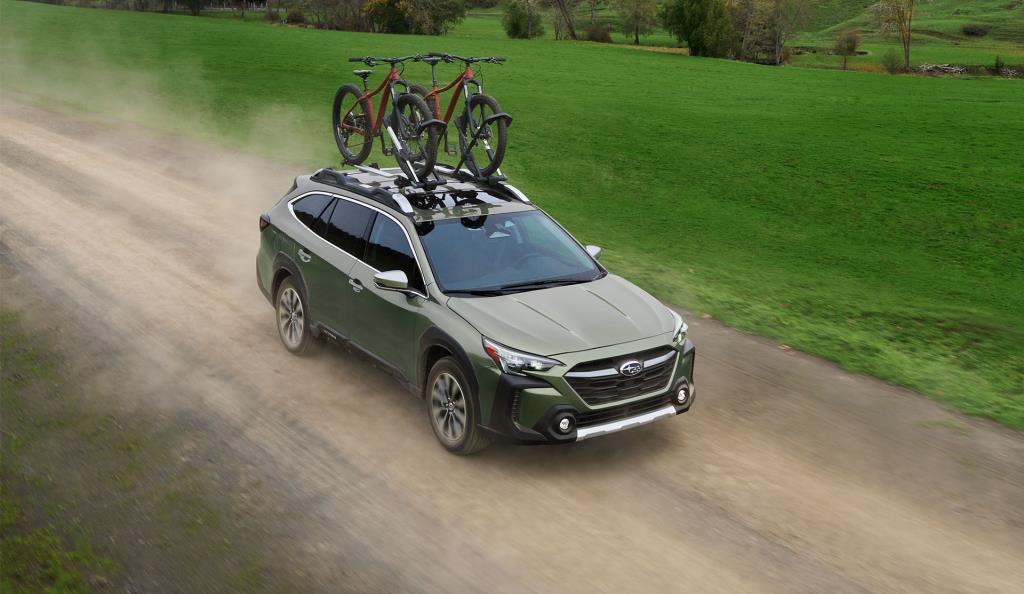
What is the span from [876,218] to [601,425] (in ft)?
42.9

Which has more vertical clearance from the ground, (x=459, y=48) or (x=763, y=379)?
(x=459, y=48)

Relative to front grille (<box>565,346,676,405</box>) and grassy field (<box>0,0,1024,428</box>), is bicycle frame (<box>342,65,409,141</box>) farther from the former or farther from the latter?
front grille (<box>565,346,676,405</box>)

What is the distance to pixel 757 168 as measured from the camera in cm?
2220

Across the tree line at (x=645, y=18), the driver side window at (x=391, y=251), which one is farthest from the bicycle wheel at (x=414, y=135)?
the tree line at (x=645, y=18)

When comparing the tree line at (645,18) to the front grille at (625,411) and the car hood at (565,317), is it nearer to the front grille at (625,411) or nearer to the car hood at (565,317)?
the car hood at (565,317)

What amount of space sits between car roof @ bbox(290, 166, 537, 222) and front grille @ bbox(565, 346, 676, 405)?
2.07 m

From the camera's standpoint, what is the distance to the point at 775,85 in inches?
1502

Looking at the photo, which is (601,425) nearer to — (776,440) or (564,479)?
(564,479)

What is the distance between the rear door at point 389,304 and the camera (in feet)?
25.3

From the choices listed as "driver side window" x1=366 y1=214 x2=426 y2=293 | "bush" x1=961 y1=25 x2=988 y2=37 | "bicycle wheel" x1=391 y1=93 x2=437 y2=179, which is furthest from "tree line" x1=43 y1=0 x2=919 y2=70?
"driver side window" x1=366 y1=214 x2=426 y2=293

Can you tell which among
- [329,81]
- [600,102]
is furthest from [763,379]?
[329,81]

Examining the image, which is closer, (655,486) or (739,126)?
(655,486)

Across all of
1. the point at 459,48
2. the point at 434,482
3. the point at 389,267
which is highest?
the point at 459,48

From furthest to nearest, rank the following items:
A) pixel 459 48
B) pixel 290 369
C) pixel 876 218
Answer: pixel 459 48 → pixel 876 218 → pixel 290 369
